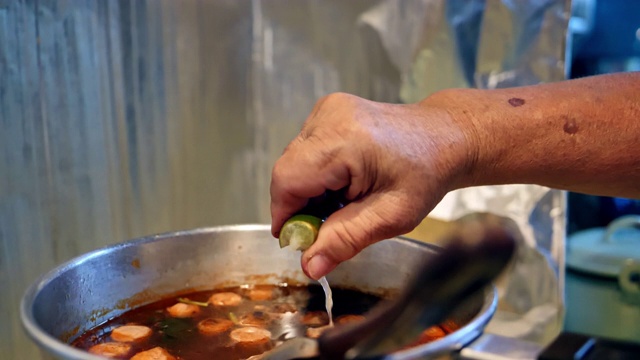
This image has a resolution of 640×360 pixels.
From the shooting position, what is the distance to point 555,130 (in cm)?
85

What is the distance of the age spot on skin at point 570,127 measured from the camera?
33.6 inches

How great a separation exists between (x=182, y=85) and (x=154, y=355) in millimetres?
768

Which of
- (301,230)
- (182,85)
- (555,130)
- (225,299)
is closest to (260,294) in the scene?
(225,299)

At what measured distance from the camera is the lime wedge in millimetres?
729

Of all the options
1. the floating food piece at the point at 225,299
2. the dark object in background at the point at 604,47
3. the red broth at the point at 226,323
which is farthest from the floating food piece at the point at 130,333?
the dark object in background at the point at 604,47

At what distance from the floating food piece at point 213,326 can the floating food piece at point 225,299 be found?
2.0 inches

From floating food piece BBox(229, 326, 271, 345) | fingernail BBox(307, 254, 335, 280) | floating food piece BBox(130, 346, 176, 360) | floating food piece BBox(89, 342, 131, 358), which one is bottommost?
floating food piece BBox(229, 326, 271, 345)

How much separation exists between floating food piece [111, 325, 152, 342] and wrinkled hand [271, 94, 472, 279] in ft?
0.93

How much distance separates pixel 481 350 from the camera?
54 cm

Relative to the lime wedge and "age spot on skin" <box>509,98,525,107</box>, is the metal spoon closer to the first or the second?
the lime wedge

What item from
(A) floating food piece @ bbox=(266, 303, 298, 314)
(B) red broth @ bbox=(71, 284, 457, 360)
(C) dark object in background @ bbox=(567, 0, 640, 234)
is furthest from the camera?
(C) dark object in background @ bbox=(567, 0, 640, 234)

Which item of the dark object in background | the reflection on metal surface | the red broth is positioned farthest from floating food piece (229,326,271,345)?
the dark object in background

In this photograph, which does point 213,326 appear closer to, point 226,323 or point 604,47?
point 226,323

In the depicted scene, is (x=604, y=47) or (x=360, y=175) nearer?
(x=360, y=175)
